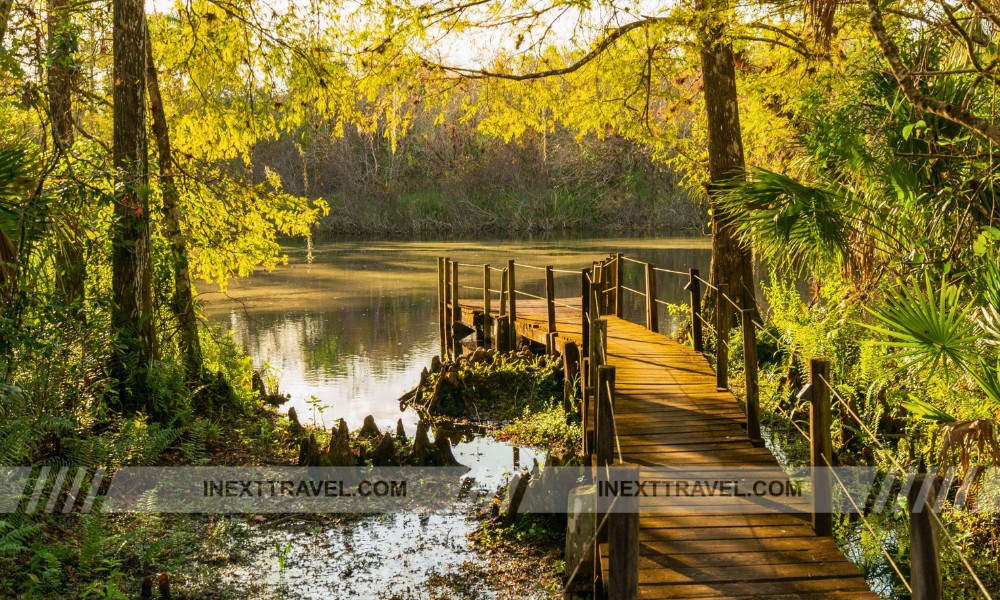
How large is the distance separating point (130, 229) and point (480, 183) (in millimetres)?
46170

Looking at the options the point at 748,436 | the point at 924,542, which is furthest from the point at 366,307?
the point at 924,542

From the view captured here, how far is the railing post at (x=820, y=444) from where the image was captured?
5.27 metres

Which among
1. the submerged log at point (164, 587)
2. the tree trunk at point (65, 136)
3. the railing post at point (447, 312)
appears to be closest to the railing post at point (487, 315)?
the railing post at point (447, 312)

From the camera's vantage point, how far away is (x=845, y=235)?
25.6 ft

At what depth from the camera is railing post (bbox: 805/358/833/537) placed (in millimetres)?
5273

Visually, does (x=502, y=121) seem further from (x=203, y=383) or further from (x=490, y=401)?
(x=203, y=383)

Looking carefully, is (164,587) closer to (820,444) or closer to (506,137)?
(820,444)

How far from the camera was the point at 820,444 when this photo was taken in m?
5.36

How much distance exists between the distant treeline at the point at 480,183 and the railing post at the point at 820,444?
46.5 m

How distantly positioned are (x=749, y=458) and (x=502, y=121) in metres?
9.49

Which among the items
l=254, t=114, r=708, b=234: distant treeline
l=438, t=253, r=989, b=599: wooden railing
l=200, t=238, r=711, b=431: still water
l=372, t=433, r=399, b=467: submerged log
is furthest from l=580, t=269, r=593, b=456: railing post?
l=254, t=114, r=708, b=234: distant treeline

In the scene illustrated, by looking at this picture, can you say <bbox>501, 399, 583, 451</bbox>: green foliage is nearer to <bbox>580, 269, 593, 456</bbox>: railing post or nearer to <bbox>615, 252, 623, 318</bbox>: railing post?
<bbox>580, 269, 593, 456</bbox>: railing post

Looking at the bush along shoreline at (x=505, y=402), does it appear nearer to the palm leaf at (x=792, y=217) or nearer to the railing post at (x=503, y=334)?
the railing post at (x=503, y=334)

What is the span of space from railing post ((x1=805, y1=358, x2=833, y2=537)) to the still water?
678cm
